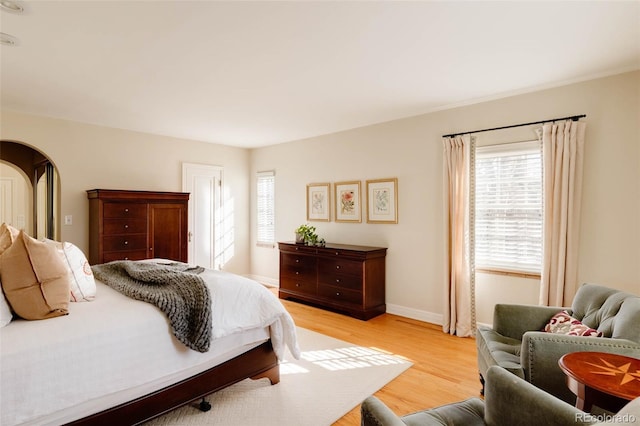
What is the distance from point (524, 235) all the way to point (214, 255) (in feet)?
15.4

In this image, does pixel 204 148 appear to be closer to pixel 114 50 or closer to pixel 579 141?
pixel 114 50

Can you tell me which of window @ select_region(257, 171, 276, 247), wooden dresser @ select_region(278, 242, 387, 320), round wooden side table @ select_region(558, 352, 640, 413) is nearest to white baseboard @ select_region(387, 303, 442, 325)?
wooden dresser @ select_region(278, 242, 387, 320)

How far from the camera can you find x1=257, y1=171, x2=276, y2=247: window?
242 inches

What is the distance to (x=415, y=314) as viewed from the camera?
4.27 meters

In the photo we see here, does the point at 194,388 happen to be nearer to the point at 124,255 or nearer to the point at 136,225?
the point at 124,255

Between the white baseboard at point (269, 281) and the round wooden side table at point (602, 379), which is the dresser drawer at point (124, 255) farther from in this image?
the round wooden side table at point (602, 379)

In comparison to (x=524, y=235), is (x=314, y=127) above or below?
above

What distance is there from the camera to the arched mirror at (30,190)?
5.13 meters

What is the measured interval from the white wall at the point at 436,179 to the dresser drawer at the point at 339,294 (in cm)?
53

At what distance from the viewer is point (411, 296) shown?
4324mm

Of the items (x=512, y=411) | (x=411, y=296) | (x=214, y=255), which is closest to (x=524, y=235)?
(x=411, y=296)

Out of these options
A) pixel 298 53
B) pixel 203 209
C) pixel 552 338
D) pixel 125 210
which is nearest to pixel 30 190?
pixel 125 210

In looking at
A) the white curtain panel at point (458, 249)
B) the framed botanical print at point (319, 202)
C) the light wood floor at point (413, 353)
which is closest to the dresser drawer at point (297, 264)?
the light wood floor at point (413, 353)

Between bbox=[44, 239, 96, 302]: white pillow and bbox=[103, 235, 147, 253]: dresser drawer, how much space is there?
204 cm
